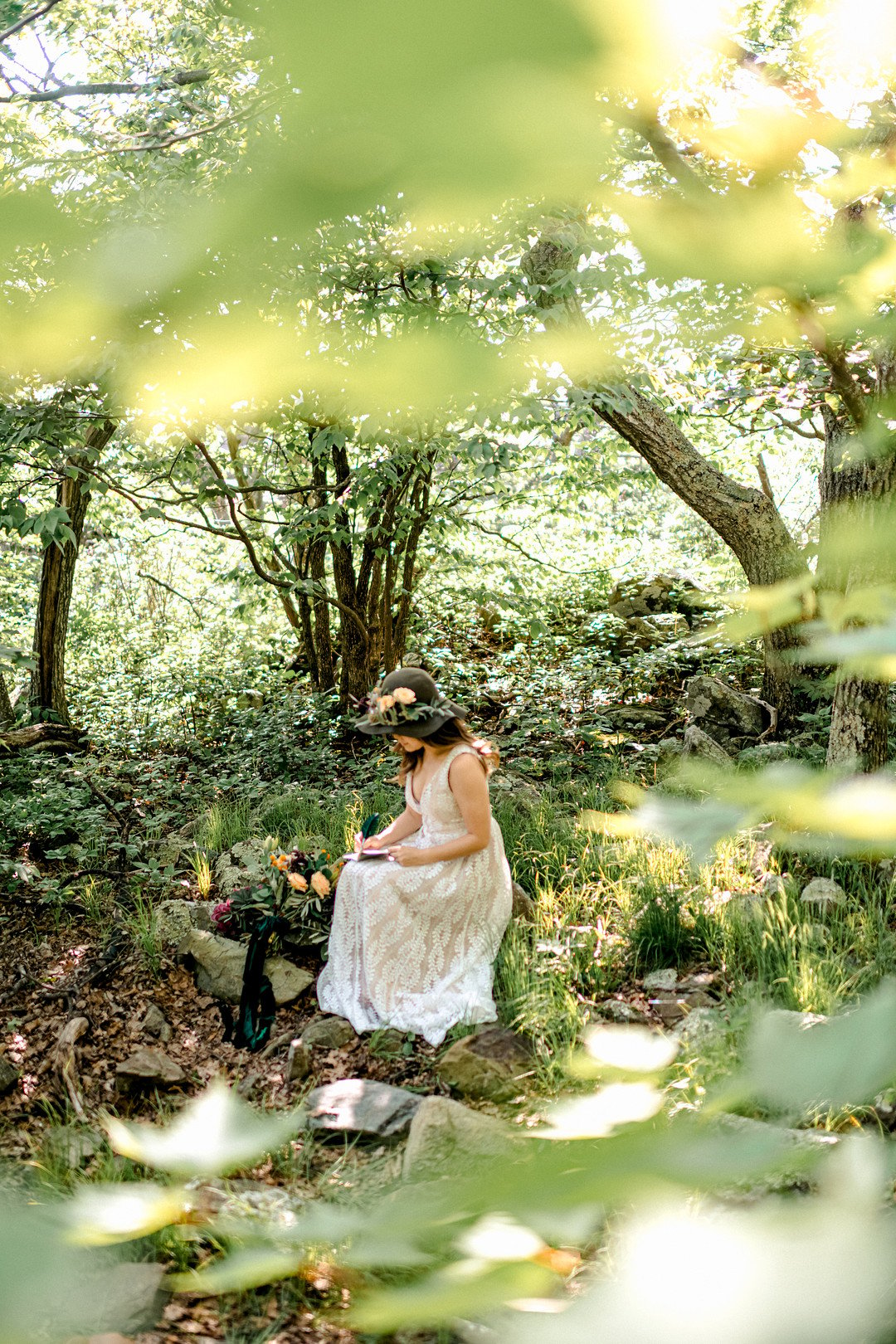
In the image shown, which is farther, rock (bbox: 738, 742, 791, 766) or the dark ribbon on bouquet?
rock (bbox: 738, 742, 791, 766)

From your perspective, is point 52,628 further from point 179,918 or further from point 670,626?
point 670,626

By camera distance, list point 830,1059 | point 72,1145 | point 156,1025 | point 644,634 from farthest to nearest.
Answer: point 644,634 < point 156,1025 < point 72,1145 < point 830,1059

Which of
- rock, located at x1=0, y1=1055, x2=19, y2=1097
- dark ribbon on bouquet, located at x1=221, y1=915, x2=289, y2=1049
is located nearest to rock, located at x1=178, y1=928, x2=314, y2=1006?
dark ribbon on bouquet, located at x1=221, y1=915, x2=289, y2=1049

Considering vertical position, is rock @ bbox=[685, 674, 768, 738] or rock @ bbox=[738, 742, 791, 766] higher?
rock @ bbox=[685, 674, 768, 738]

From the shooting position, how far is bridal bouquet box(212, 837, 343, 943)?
360cm

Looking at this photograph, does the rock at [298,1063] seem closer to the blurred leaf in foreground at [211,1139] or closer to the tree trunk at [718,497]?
the blurred leaf in foreground at [211,1139]

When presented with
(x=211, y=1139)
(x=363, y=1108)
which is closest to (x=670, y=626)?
(x=363, y=1108)

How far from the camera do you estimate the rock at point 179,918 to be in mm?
3758

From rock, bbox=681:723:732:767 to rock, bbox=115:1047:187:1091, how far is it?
295 centimetres

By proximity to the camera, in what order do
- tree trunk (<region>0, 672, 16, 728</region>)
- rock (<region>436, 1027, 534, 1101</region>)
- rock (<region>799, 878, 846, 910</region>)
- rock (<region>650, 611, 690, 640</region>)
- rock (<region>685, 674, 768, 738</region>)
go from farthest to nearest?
rock (<region>650, 611, 690, 640</region>), tree trunk (<region>0, 672, 16, 728</region>), rock (<region>685, 674, 768, 738</region>), rock (<region>799, 878, 846, 910</region>), rock (<region>436, 1027, 534, 1101</region>)

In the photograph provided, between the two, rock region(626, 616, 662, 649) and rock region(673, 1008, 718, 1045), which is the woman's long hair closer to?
rock region(673, 1008, 718, 1045)

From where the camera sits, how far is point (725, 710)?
5.50m

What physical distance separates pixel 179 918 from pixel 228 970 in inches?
19.7

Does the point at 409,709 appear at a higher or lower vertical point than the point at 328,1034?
higher
